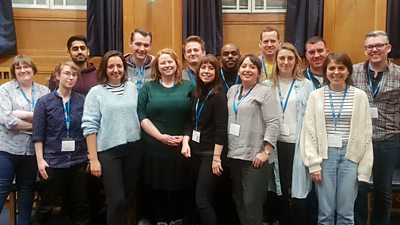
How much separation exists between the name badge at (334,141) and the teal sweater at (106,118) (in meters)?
1.46

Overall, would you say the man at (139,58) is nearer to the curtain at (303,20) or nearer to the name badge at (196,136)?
the name badge at (196,136)

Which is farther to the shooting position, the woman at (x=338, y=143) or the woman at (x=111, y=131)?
the woman at (x=111, y=131)

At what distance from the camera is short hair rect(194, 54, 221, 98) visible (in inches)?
109

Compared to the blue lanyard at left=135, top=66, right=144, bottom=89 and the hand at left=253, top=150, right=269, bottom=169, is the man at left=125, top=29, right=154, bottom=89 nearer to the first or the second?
the blue lanyard at left=135, top=66, right=144, bottom=89

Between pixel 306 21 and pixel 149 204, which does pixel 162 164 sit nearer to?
pixel 149 204

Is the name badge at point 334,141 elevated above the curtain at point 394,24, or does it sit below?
below

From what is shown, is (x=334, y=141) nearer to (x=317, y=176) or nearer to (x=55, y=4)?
(x=317, y=176)

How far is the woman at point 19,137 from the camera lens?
9.95ft

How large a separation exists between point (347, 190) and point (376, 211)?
0.74 m

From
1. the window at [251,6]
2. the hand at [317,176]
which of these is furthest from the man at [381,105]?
the window at [251,6]

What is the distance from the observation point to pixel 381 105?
301 cm

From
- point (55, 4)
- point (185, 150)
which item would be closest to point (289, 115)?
point (185, 150)

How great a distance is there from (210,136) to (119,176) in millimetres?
739

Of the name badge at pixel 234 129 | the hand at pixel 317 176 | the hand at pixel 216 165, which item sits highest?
the name badge at pixel 234 129
